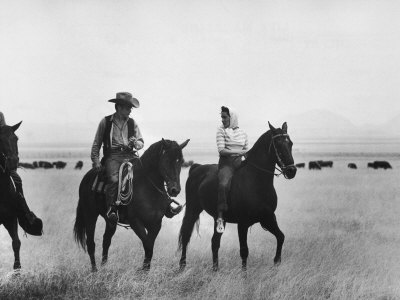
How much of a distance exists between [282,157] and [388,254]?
4471mm

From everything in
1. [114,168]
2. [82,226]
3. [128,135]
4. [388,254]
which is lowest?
[388,254]

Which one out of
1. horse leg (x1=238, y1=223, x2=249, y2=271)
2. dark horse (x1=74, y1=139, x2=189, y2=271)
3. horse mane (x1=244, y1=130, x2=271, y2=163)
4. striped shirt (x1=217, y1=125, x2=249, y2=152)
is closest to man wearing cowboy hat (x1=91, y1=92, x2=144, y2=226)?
dark horse (x1=74, y1=139, x2=189, y2=271)

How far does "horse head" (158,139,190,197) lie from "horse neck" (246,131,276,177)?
1.75 meters

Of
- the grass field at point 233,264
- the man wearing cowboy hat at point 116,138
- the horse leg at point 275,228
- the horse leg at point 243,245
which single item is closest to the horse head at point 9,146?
the man wearing cowboy hat at point 116,138

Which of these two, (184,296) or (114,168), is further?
(114,168)

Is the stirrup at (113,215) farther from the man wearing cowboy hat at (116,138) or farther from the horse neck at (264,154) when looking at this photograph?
the horse neck at (264,154)

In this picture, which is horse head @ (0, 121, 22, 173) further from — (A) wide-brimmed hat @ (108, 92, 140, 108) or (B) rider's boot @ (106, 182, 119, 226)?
(A) wide-brimmed hat @ (108, 92, 140, 108)

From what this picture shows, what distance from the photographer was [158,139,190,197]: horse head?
8531mm

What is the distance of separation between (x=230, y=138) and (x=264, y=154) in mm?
710

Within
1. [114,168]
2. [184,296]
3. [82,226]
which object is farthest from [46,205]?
[184,296]

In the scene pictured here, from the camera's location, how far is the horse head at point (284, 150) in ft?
29.8

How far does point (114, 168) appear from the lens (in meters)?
9.70

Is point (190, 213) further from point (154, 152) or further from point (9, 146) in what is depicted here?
point (9, 146)

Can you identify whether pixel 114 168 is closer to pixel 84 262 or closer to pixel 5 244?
pixel 84 262
